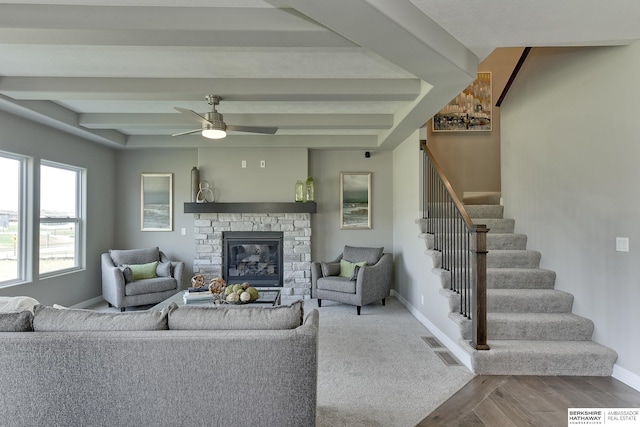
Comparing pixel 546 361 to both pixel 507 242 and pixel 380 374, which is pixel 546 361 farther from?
pixel 507 242

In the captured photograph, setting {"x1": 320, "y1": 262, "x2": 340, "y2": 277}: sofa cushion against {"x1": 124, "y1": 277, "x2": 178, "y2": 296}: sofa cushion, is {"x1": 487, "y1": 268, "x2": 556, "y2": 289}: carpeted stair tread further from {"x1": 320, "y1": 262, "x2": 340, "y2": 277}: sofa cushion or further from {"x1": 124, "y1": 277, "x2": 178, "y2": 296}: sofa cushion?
{"x1": 124, "y1": 277, "x2": 178, "y2": 296}: sofa cushion

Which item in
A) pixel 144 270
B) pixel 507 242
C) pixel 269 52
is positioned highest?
pixel 269 52

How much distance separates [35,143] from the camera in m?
4.32

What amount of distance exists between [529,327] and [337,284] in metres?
2.42

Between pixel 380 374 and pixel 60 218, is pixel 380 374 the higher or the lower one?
the lower one

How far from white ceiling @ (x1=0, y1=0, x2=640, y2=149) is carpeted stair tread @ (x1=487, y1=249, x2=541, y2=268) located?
1.85 m

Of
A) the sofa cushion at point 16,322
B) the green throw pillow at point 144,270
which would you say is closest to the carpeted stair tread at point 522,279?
the sofa cushion at point 16,322

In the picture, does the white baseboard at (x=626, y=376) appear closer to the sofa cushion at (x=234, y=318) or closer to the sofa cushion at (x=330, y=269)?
the sofa cushion at (x=234, y=318)

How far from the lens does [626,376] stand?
2781 mm

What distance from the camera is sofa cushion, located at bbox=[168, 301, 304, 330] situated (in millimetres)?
1906

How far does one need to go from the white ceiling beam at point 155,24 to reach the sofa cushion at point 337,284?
11.0 feet

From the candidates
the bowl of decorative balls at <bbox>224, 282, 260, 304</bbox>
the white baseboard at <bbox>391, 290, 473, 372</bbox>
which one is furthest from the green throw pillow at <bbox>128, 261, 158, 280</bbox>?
the white baseboard at <bbox>391, 290, 473, 372</bbox>

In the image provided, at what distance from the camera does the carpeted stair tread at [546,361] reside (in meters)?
2.90

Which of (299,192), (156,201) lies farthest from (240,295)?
(156,201)
